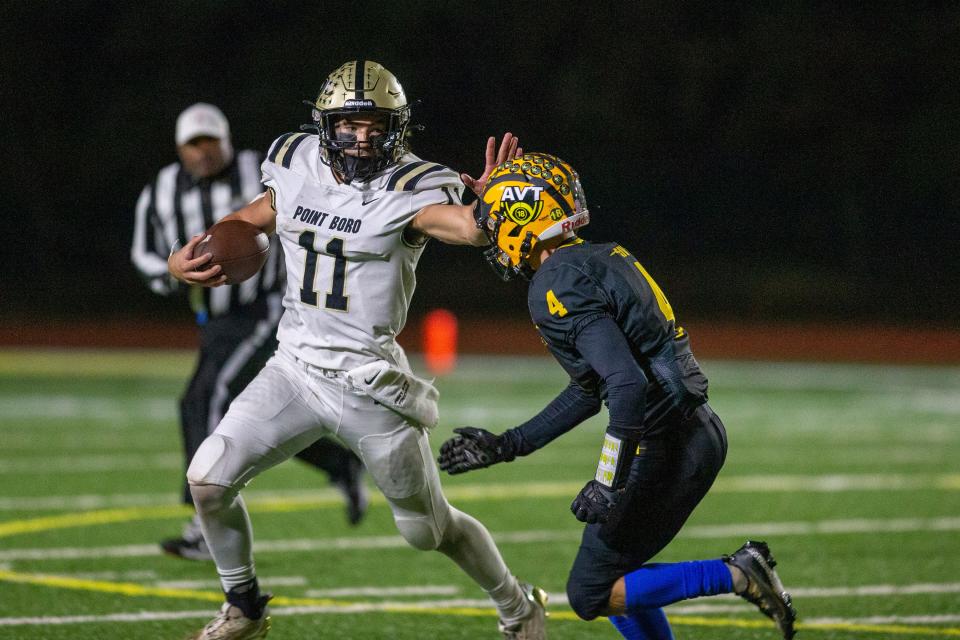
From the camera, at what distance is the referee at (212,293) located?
556 centimetres

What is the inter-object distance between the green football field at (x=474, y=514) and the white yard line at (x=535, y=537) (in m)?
0.02

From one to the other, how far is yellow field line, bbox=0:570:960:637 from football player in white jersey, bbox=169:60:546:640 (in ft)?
2.52

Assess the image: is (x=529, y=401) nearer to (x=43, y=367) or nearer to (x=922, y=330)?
(x=43, y=367)

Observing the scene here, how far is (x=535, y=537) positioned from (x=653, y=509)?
2598mm

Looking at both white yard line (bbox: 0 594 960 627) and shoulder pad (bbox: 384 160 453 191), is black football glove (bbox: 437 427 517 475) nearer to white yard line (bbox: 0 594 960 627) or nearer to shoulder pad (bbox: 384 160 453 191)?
shoulder pad (bbox: 384 160 453 191)

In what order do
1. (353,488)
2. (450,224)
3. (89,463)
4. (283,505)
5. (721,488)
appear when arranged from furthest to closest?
(89,463) → (721,488) → (283,505) → (353,488) → (450,224)

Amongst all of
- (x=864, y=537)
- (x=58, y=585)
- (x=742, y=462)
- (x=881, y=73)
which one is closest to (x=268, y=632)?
(x=58, y=585)

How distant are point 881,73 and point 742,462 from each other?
16862 millimetres

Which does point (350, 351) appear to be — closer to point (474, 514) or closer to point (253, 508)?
point (474, 514)

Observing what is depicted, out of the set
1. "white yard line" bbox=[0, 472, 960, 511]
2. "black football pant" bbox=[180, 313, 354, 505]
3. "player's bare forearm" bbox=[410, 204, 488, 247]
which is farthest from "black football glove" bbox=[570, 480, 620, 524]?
"white yard line" bbox=[0, 472, 960, 511]

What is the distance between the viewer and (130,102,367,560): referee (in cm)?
556

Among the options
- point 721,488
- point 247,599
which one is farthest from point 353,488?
point 721,488

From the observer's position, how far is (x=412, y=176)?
12.5ft

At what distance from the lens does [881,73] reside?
77.0 ft
